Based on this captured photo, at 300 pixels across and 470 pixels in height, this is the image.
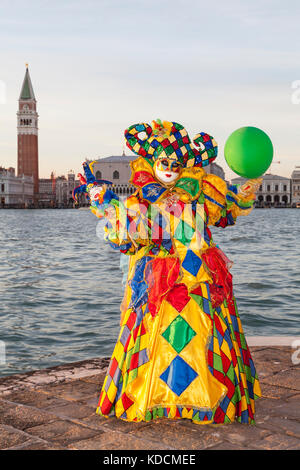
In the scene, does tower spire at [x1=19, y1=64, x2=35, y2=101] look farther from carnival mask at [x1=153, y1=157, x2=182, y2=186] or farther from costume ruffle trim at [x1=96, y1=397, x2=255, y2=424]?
costume ruffle trim at [x1=96, y1=397, x2=255, y2=424]

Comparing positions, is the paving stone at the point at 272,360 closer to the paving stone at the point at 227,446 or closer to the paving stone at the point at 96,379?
the paving stone at the point at 96,379

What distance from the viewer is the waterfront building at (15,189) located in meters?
123

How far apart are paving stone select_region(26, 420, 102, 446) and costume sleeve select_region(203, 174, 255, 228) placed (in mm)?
1300

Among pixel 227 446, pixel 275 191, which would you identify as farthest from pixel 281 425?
pixel 275 191

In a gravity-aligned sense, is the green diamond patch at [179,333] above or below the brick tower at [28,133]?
below

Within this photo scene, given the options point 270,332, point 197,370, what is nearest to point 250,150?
point 197,370

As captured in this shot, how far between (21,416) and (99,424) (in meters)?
0.48

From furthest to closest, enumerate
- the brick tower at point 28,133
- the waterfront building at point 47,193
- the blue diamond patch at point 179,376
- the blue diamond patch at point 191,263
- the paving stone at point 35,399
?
1. the waterfront building at point 47,193
2. the brick tower at point 28,133
3. the paving stone at point 35,399
4. the blue diamond patch at point 191,263
5. the blue diamond patch at point 179,376

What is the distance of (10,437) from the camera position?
334 centimetres

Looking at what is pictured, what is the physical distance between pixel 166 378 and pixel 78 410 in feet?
2.14

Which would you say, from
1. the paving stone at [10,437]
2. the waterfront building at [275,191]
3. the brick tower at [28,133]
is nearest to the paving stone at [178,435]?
the paving stone at [10,437]

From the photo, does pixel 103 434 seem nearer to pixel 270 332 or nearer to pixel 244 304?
pixel 270 332

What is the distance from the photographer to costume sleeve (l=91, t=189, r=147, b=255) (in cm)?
353

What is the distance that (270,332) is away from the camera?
28.3ft
